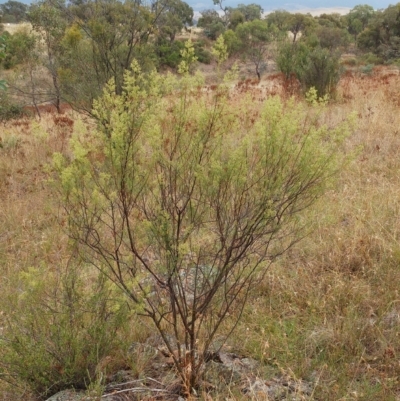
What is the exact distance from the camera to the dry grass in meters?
2.22

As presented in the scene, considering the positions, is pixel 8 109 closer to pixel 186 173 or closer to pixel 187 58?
pixel 187 58

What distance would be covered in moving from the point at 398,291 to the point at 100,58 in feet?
18.6

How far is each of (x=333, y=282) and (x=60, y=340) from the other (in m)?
1.75

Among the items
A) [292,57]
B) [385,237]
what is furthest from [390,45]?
[385,237]

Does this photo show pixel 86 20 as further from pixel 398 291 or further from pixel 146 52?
pixel 398 291

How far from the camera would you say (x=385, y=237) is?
319 cm

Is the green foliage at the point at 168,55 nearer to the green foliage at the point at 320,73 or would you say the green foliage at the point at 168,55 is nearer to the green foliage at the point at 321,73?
the green foliage at the point at 320,73

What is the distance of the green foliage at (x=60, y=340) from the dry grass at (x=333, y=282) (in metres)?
0.29

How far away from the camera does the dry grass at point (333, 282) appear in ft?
7.28

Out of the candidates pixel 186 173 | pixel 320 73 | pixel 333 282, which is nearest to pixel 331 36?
pixel 320 73

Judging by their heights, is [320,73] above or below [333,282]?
above

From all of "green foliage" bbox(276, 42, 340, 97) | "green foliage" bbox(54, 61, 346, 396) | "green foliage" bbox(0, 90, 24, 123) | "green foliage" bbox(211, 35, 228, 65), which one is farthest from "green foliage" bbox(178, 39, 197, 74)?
"green foliage" bbox(0, 90, 24, 123)

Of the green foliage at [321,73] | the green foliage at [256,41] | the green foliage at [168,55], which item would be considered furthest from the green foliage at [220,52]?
the green foliage at [168,55]

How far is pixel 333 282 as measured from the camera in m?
2.82
